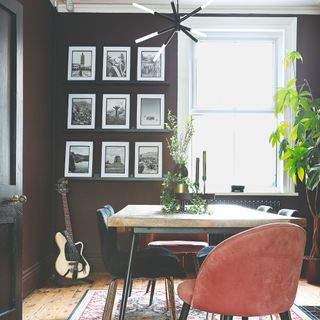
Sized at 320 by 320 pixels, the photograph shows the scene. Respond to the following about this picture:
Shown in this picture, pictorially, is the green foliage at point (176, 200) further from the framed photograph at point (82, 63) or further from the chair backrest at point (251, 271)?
the framed photograph at point (82, 63)

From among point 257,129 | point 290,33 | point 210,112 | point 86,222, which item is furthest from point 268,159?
point 86,222

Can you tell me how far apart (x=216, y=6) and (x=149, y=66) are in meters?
1.02

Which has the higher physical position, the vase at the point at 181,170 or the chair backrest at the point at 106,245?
the vase at the point at 181,170

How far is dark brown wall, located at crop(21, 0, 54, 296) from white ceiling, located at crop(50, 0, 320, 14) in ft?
1.29

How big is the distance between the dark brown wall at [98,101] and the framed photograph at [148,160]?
65 mm

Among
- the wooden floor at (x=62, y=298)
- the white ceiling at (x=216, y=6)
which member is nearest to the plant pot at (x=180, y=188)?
the wooden floor at (x=62, y=298)

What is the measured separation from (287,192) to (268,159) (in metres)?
0.45

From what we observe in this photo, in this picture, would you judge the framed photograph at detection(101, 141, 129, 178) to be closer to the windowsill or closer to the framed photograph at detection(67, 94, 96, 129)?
the framed photograph at detection(67, 94, 96, 129)

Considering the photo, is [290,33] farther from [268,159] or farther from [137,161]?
[137,161]

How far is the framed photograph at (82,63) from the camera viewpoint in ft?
18.9

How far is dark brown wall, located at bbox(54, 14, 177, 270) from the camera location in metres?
5.75

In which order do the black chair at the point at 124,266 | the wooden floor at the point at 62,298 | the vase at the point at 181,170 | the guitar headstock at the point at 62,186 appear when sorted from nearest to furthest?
the black chair at the point at 124,266 → the vase at the point at 181,170 → the wooden floor at the point at 62,298 → the guitar headstock at the point at 62,186

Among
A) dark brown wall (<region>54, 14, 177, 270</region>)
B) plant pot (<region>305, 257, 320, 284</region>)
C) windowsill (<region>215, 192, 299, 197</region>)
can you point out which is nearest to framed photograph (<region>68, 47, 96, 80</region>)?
dark brown wall (<region>54, 14, 177, 270</region>)

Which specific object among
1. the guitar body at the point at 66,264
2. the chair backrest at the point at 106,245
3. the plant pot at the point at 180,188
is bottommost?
the guitar body at the point at 66,264
